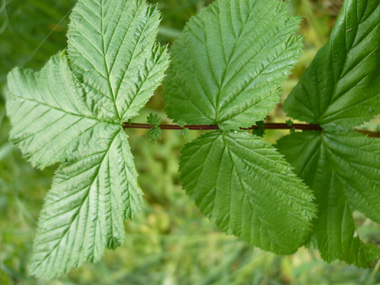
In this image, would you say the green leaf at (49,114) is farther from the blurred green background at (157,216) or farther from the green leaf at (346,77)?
the blurred green background at (157,216)

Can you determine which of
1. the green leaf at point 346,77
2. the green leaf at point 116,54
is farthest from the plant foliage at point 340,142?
the green leaf at point 116,54

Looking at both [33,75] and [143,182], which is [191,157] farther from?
[143,182]

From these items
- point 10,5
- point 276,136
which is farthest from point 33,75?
point 276,136

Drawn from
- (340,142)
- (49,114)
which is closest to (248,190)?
(340,142)

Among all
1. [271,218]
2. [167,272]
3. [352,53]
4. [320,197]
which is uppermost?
[352,53]

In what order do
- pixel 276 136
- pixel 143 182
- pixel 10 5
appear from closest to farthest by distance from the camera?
pixel 10 5 < pixel 276 136 < pixel 143 182

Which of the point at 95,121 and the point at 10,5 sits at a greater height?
the point at 10,5
